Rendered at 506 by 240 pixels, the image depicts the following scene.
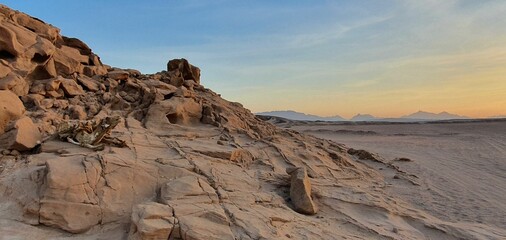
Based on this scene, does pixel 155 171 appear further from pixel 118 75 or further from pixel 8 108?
pixel 118 75

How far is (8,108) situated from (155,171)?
3099 mm

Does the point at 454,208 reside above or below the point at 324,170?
below

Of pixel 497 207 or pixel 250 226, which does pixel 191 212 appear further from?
pixel 497 207

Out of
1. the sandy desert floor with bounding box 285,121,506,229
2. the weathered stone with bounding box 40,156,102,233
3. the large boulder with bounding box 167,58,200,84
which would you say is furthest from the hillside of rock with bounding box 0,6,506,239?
the large boulder with bounding box 167,58,200,84

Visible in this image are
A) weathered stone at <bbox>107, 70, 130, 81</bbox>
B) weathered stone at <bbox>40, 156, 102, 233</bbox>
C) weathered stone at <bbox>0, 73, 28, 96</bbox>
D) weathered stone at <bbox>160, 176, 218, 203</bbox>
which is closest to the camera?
weathered stone at <bbox>40, 156, 102, 233</bbox>

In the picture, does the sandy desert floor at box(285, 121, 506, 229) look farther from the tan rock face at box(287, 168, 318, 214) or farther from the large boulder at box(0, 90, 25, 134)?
the large boulder at box(0, 90, 25, 134)

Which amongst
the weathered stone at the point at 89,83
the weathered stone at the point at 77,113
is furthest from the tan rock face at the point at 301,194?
the weathered stone at the point at 89,83

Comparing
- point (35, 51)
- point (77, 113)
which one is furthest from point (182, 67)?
point (77, 113)

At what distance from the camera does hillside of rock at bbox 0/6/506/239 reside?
468cm

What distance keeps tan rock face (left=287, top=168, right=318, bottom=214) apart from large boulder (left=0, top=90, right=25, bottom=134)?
499 centimetres

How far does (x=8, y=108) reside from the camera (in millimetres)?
6613

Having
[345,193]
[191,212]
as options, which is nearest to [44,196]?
[191,212]

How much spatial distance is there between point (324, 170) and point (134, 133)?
4377 millimetres

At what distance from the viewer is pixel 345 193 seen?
23.8 feet
